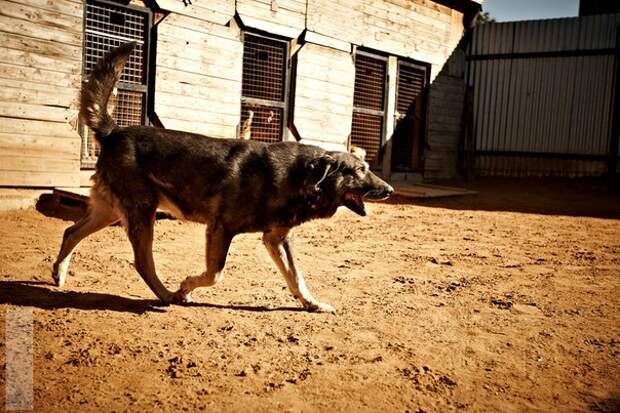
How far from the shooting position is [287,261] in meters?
4.05

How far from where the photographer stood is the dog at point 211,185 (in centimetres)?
383

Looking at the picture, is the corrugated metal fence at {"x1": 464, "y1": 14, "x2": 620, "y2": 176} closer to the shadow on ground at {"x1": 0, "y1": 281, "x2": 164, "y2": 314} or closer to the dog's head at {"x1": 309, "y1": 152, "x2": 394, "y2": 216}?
the dog's head at {"x1": 309, "y1": 152, "x2": 394, "y2": 216}

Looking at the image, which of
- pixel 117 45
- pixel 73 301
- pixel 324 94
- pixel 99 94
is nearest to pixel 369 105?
pixel 324 94

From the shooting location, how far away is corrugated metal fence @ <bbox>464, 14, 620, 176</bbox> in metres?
14.4

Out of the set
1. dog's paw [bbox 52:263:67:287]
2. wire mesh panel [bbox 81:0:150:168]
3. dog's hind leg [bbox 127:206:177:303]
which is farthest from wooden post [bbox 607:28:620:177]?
dog's paw [bbox 52:263:67:287]

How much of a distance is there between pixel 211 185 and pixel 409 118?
33.6 feet

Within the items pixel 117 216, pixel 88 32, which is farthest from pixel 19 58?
pixel 117 216

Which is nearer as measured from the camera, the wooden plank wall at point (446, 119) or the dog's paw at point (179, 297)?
the dog's paw at point (179, 297)

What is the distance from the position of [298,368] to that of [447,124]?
12.5 meters

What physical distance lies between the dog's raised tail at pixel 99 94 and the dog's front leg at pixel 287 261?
4.85 ft

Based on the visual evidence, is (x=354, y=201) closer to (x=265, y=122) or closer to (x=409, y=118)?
(x=265, y=122)

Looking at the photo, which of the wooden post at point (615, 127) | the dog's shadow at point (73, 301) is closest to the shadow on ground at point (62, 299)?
the dog's shadow at point (73, 301)

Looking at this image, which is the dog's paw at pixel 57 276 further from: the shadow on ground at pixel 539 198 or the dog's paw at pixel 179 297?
the shadow on ground at pixel 539 198

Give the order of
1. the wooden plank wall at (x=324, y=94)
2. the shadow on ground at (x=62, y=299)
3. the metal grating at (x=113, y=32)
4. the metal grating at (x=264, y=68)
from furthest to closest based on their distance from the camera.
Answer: the wooden plank wall at (x=324, y=94), the metal grating at (x=264, y=68), the metal grating at (x=113, y=32), the shadow on ground at (x=62, y=299)
